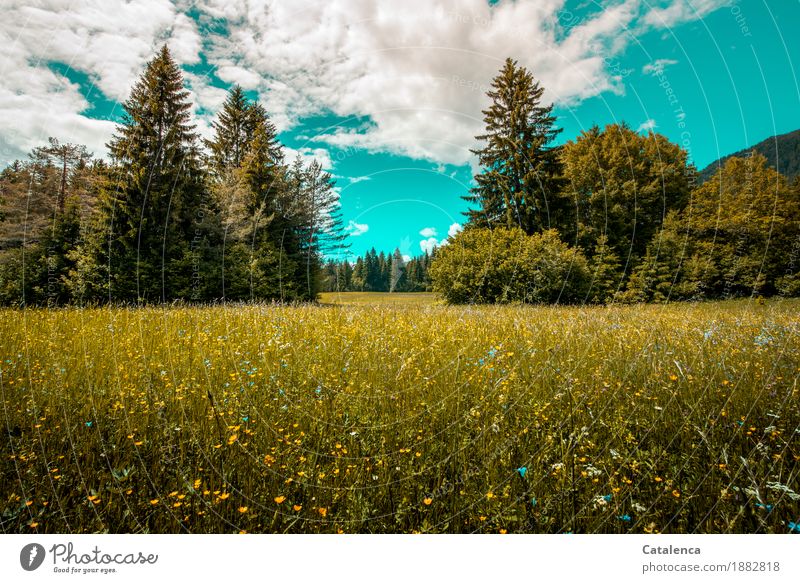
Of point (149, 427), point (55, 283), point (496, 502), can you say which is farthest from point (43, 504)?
point (55, 283)

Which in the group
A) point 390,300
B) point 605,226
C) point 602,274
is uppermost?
point 605,226

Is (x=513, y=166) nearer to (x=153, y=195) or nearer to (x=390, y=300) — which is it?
(x=390, y=300)

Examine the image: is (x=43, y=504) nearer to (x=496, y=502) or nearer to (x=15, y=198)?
(x=496, y=502)

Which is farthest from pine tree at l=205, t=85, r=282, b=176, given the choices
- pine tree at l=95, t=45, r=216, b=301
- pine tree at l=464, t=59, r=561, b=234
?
pine tree at l=464, t=59, r=561, b=234

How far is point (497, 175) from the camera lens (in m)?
16.3

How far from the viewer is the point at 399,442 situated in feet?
8.34

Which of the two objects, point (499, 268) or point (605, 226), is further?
point (605, 226)

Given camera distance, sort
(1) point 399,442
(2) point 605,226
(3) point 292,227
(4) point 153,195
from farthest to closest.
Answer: (3) point 292,227, (2) point 605,226, (4) point 153,195, (1) point 399,442

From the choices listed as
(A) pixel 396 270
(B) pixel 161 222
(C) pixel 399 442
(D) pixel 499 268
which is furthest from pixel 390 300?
(A) pixel 396 270

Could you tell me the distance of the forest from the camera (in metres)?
17.6
